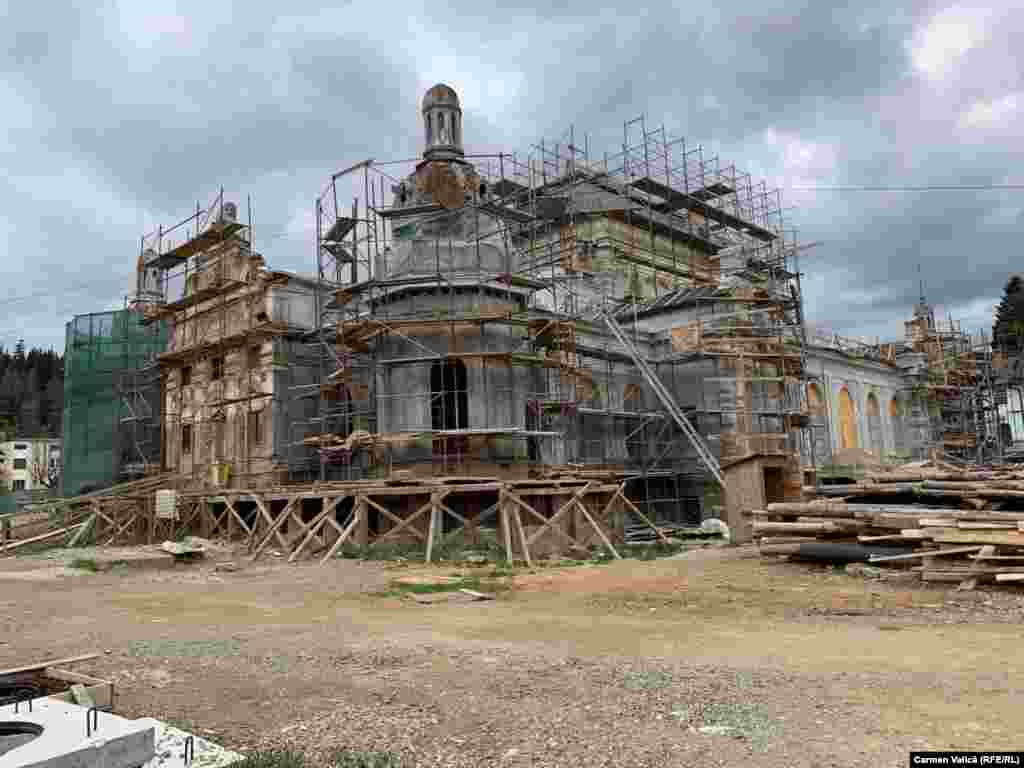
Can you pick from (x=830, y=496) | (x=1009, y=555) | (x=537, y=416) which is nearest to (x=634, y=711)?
(x=1009, y=555)

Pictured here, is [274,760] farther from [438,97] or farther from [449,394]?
[438,97]

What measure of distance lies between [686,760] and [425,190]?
27.5 m

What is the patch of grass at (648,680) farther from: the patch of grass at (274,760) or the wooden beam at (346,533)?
the wooden beam at (346,533)

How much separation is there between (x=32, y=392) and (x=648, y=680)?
10722 centimetres

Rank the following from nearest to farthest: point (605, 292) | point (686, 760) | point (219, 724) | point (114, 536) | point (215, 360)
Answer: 1. point (686, 760)
2. point (219, 724)
3. point (114, 536)
4. point (215, 360)
5. point (605, 292)

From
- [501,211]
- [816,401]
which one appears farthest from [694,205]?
[501,211]

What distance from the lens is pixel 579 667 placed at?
9.13 meters

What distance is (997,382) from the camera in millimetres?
51938

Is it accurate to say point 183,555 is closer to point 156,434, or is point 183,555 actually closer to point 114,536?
point 114,536

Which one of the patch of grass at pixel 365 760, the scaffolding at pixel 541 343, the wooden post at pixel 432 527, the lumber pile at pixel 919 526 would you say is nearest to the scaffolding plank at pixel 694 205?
the scaffolding at pixel 541 343

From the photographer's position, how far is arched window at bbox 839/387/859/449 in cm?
4112

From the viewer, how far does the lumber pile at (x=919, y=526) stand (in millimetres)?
14195

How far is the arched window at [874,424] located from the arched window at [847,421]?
66.7 inches

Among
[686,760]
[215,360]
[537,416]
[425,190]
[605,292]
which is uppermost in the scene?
[425,190]
